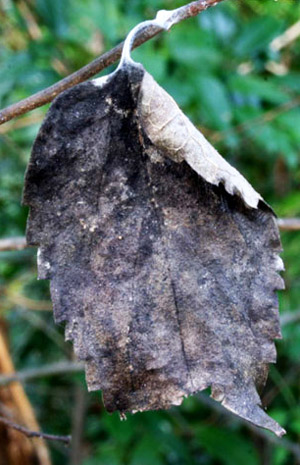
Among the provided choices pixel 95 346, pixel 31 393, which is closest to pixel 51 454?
pixel 31 393

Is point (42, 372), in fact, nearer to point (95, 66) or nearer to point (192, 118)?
point (192, 118)

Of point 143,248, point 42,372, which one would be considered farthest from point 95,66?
point 42,372

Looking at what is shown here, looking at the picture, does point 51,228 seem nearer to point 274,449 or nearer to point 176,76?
point 176,76

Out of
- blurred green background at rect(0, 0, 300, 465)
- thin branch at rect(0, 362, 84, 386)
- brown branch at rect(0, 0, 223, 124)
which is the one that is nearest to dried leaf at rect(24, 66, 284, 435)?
brown branch at rect(0, 0, 223, 124)

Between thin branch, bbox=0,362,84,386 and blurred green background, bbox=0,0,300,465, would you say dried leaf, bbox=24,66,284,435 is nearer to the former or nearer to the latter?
blurred green background, bbox=0,0,300,465

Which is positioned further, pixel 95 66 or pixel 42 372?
pixel 42 372

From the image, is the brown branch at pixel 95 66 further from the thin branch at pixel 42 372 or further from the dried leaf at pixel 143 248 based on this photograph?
the thin branch at pixel 42 372

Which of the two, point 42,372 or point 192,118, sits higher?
point 192,118
